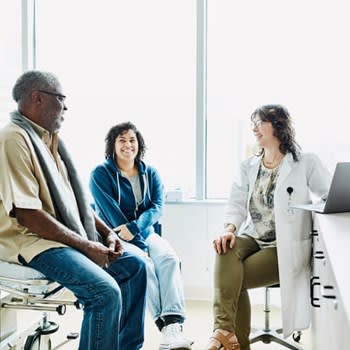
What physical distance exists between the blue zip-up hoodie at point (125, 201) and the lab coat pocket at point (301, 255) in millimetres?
826

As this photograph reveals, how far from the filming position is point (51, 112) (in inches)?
83.4

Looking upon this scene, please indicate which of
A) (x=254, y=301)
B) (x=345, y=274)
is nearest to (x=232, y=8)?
(x=254, y=301)

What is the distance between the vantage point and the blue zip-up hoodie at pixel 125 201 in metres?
2.77

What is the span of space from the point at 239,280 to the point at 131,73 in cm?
185

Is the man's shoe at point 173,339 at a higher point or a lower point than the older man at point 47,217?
lower

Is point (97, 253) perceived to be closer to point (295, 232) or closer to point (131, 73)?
point (295, 232)

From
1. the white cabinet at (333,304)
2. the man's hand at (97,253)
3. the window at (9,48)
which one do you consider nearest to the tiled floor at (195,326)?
the man's hand at (97,253)

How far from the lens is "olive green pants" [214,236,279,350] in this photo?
233cm

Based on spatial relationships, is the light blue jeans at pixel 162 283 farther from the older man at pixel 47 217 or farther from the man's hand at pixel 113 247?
the older man at pixel 47 217

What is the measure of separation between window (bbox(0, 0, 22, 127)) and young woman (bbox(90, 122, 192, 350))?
4.01 ft

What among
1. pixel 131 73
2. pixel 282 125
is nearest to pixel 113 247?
pixel 282 125

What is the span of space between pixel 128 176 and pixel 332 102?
142cm

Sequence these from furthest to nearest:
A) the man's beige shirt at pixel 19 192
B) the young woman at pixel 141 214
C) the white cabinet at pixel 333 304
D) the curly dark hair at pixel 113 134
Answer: the curly dark hair at pixel 113 134
the young woman at pixel 141 214
the man's beige shirt at pixel 19 192
the white cabinet at pixel 333 304

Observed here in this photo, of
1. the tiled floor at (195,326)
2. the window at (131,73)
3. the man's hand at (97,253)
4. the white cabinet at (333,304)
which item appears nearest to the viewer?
the white cabinet at (333,304)
